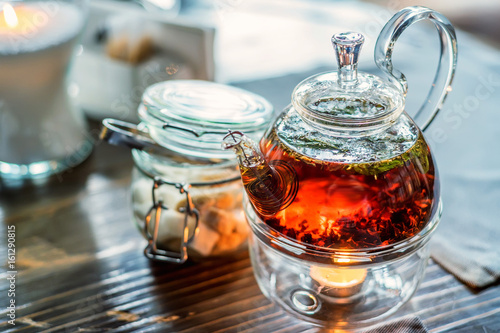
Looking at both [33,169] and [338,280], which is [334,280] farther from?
[33,169]

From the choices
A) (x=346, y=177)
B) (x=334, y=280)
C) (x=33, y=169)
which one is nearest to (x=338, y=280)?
(x=334, y=280)

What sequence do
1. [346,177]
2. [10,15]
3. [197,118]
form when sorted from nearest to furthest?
[346,177]
[197,118]
[10,15]

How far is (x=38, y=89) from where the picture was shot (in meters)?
0.75

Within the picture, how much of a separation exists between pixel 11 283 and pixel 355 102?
1.36 feet

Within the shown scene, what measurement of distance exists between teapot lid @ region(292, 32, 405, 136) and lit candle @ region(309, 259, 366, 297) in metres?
0.13

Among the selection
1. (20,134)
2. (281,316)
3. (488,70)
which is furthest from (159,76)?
(488,70)

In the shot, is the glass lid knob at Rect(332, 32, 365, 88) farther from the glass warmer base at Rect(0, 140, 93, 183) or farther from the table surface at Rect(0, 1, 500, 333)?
the glass warmer base at Rect(0, 140, 93, 183)

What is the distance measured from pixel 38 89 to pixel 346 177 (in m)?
0.50

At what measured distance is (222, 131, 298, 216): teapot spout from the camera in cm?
45

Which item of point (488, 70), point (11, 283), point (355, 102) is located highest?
point (355, 102)

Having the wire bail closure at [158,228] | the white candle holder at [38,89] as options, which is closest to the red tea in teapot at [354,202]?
the wire bail closure at [158,228]

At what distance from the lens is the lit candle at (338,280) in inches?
18.9

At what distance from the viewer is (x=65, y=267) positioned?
0.60 metres

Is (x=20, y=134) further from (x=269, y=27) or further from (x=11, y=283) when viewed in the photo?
(x=269, y=27)
